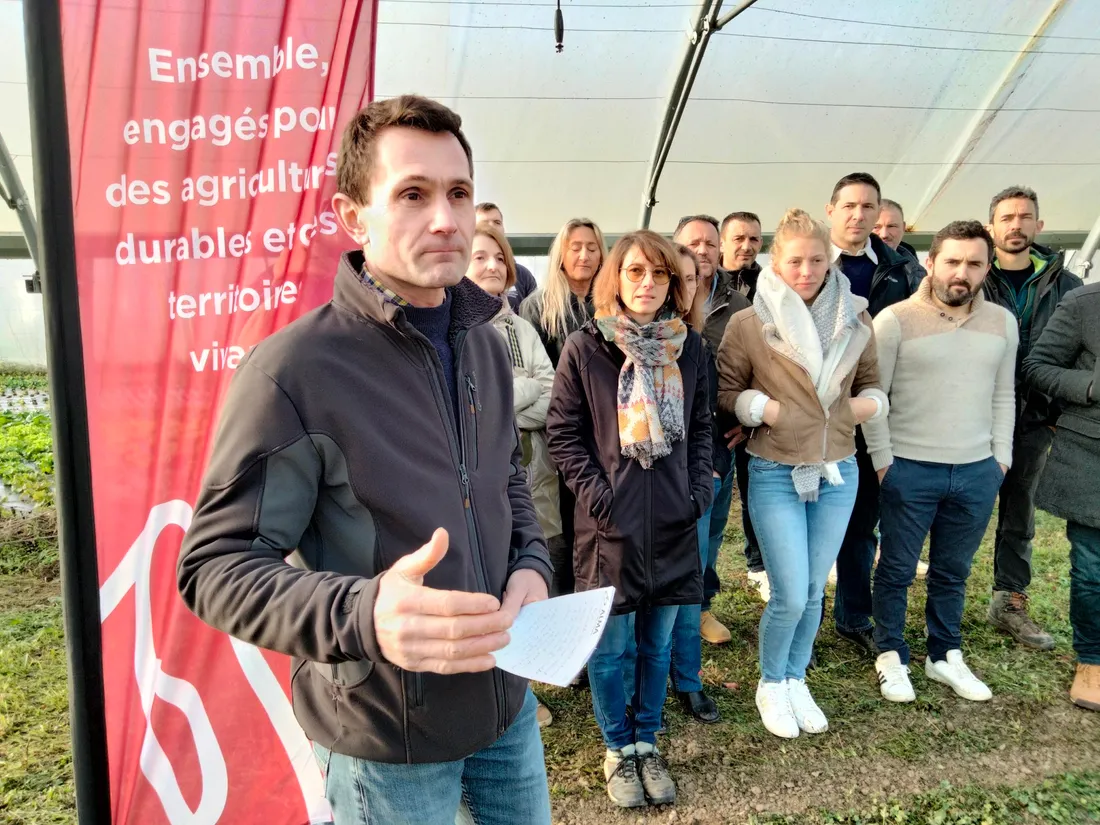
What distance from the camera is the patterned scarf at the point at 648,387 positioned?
2.54 meters

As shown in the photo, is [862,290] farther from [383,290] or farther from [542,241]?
[542,241]

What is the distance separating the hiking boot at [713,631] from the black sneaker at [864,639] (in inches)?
25.9

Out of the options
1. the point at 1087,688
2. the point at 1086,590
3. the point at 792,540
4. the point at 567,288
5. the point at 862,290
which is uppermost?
the point at 862,290

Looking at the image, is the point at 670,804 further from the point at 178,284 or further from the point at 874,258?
the point at 874,258

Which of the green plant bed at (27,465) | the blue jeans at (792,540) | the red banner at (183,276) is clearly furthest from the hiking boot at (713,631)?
the green plant bed at (27,465)

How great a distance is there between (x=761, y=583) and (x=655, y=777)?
2.15 meters

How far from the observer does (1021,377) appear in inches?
146

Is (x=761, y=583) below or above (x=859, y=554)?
Result: below

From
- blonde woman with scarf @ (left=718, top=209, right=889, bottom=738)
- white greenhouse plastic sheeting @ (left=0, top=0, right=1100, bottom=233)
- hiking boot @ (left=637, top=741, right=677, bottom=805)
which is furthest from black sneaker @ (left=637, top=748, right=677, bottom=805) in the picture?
white greenhouse plastic sheeting @ (left=0, top=0, right=1100, bottom=233)

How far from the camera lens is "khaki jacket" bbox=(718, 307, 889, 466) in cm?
288

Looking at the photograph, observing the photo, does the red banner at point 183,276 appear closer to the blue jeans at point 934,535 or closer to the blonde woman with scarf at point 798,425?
the blonde woman with scarf at point 798,425

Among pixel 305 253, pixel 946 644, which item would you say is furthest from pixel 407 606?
pixel 946 644

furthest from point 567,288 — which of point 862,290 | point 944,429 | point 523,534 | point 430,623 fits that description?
point 430,623

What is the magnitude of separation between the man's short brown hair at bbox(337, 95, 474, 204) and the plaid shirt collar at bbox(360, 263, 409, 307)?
139 millimetres
